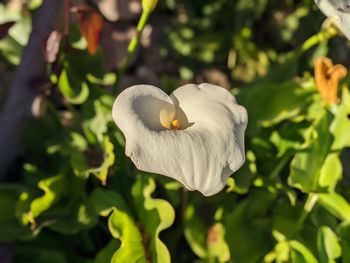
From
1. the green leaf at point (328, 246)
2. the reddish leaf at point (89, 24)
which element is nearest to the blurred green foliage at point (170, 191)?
the green leaf at point (328, 246)

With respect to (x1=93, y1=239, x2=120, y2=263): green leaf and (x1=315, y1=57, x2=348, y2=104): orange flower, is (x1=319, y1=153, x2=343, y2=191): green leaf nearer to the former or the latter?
(x1=315, y1=57, x2=348, y2=104): orange flower

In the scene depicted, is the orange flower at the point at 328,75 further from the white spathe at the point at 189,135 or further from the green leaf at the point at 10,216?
the green leaf at the point at 10,216

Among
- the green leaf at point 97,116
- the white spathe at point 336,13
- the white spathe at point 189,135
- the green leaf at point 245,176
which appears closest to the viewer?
the white spathe at point 189,135

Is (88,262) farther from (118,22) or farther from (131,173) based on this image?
(118,22)

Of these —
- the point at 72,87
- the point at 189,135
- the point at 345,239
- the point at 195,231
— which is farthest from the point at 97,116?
the point at 345,239

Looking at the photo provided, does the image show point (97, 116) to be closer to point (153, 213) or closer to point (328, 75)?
point (153, 213)

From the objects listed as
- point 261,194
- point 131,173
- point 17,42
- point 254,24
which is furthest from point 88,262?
point 254,24
